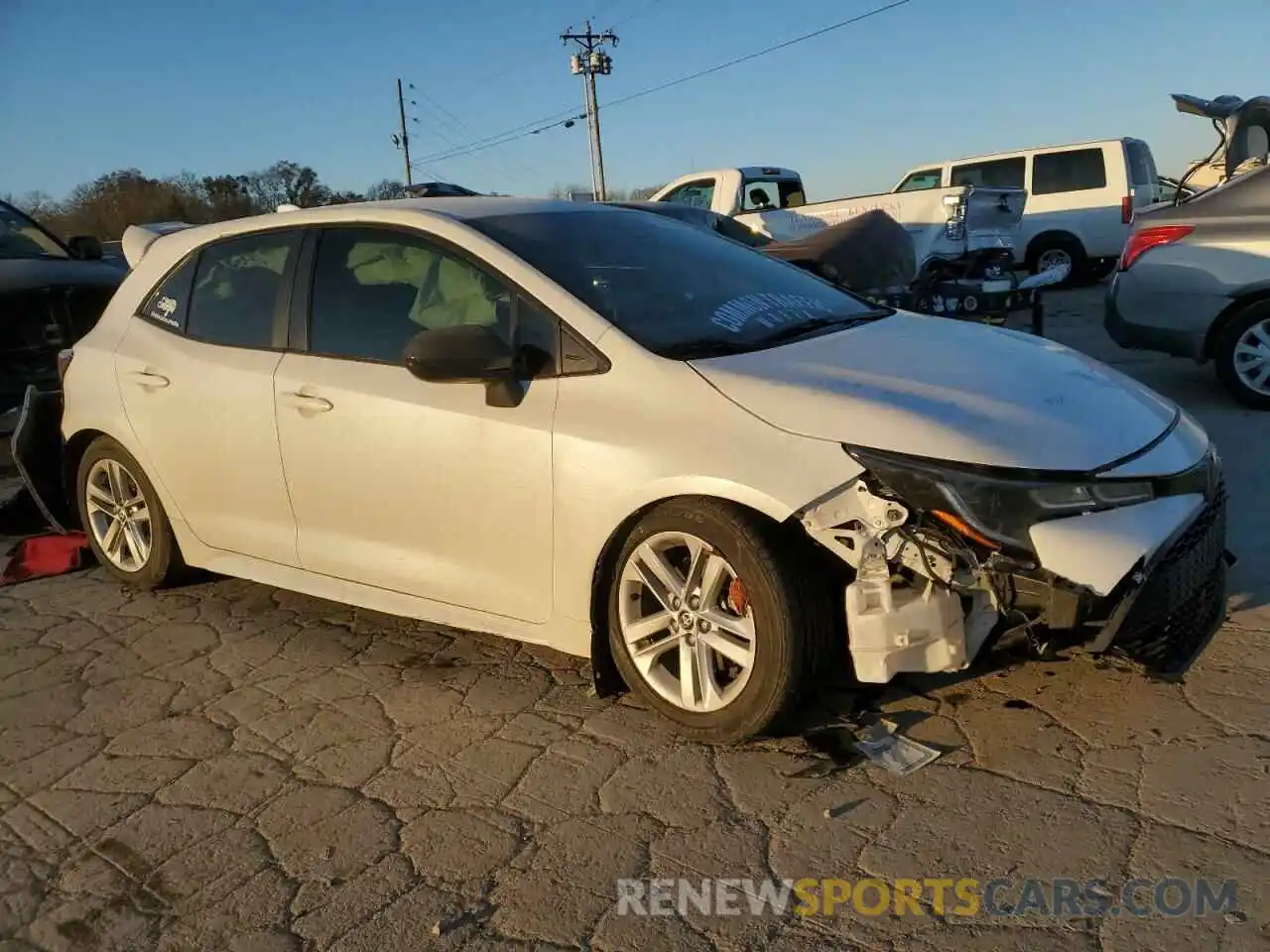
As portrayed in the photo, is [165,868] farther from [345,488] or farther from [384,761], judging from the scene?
[345,488]

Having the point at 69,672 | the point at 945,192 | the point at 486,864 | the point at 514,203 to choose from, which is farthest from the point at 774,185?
the point at 486,864

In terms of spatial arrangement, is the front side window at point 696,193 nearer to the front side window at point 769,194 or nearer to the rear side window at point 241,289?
the front side window at point 769,194

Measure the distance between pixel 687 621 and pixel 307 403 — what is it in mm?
1678

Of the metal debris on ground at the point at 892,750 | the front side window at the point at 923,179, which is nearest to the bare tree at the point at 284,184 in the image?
the front side window at the point at 923,179

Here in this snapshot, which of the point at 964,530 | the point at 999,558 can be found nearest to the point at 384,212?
the point at 964,530

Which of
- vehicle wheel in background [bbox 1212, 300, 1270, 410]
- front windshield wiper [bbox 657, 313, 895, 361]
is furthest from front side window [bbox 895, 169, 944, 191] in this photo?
front windshield wiper [bbox 657, 313, 895, 361]

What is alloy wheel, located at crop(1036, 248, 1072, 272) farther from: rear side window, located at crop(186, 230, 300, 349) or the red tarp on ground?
the red tarp on ground

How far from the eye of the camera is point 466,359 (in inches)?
129

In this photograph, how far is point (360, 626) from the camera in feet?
14.3

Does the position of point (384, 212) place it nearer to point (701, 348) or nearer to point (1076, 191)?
point (701, 348)

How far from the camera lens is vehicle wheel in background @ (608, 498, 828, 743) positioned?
2916mm

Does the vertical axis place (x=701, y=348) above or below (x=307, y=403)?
above

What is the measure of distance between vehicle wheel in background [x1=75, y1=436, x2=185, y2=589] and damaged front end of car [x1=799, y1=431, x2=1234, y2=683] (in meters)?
3.10

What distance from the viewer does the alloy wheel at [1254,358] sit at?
21.6ft
